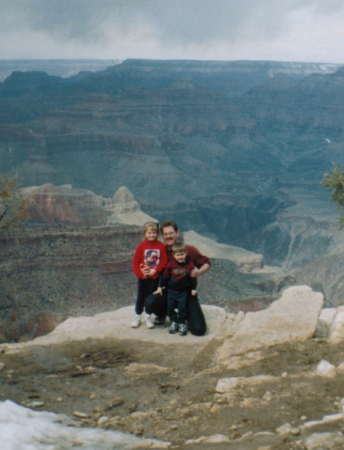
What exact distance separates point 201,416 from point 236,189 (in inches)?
5145

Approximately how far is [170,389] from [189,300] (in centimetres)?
304

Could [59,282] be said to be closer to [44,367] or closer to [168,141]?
[44,367]

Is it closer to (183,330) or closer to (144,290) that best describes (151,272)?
(144,290)

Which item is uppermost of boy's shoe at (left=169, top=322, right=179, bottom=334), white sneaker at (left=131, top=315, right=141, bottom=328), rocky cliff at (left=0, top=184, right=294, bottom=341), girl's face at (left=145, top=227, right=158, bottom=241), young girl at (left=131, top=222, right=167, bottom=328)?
girl's face at (left=145, top=227, right=158, bottom=241)

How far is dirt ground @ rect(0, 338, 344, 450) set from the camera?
244 inches

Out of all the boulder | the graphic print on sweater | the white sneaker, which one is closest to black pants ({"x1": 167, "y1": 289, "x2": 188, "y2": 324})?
the graphic print on sweater

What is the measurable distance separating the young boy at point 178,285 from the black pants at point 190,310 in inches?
4.7

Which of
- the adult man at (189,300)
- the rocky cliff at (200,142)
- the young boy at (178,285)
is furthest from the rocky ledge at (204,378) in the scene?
the rocky cliff at (200,142)

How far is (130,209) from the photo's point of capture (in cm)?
7625

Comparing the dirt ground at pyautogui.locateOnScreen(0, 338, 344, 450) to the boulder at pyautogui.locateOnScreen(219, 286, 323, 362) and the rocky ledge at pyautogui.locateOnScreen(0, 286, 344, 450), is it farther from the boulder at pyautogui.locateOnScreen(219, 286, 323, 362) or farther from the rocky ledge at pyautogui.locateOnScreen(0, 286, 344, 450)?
the boulder at pyautogui.locateOnScreen(219, 286, 323, 362)

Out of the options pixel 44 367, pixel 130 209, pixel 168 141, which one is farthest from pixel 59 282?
pixel 168 141

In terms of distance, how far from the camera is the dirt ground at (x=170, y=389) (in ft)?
20.4

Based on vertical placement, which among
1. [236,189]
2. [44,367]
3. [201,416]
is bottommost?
[236,189]

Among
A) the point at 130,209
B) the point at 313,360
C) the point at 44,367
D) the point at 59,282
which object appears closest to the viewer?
the point at 313,360
